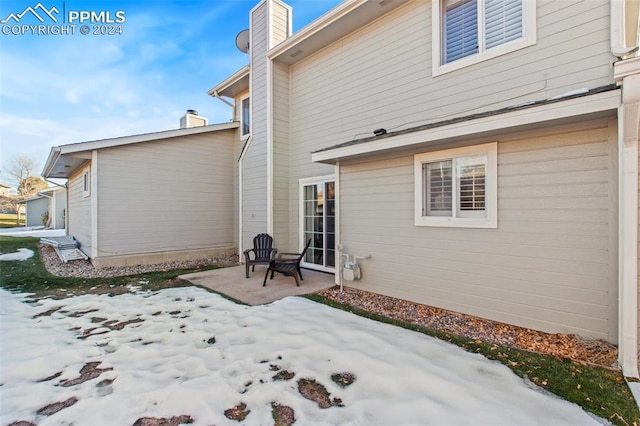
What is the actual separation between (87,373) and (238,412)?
5.47 feet

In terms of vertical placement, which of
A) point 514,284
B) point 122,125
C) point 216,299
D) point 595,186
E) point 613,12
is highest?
point 122,125

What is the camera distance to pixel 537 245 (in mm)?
3635

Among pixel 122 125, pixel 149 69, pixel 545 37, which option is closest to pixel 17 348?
pixel 545 37

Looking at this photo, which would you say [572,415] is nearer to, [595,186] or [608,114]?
[595,186]

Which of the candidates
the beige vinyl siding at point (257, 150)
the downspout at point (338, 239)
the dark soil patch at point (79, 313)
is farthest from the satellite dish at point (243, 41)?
the dark soil patch at point (79, 313)

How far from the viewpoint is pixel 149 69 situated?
10.4 metres

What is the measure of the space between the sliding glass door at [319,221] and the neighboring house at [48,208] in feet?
69.4

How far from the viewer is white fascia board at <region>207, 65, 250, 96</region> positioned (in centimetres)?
905

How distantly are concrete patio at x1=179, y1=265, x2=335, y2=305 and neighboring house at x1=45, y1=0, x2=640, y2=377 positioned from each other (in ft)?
2.30

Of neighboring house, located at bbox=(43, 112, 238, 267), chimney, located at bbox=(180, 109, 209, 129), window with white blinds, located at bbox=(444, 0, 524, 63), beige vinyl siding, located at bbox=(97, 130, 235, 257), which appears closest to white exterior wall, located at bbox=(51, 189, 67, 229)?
neighboring house, located at bbox=(43, 112, 238, 267)

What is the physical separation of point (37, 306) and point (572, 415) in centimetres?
694

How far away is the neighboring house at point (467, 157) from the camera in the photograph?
10.6ft

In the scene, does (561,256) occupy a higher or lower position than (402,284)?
higher

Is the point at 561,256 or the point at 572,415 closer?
the point at 572,415
